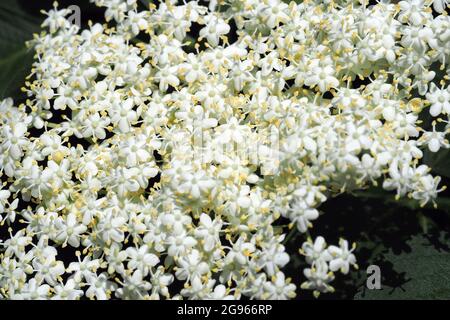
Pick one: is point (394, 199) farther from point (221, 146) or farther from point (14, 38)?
point (14, 38)

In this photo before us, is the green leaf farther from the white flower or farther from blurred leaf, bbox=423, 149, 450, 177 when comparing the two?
the white flower

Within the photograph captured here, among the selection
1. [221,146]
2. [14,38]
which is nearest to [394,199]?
[221,146]

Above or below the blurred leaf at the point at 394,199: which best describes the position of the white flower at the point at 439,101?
above

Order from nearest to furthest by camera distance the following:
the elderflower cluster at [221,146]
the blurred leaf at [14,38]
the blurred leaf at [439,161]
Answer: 1. the elderflower cluster at [221,146]
2. the blurred leaf at [439,161]
3. the blurred leaf at [14,38]

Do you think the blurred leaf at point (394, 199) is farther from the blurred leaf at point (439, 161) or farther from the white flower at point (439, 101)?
the white flower at point (439, 101)

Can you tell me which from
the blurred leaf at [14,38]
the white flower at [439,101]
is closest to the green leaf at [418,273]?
the white flower at [439,101]

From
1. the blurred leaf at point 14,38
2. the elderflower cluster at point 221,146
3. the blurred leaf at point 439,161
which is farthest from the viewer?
the blurred leaf at point 14,38
